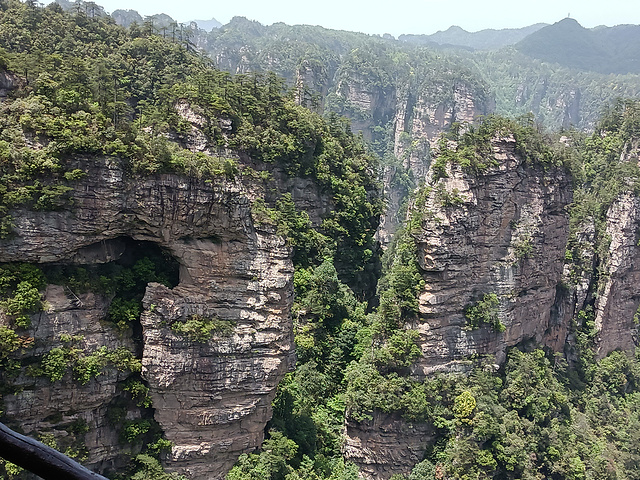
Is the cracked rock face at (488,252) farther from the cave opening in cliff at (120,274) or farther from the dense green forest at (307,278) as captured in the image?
the cave opening in cliff at (120,274)

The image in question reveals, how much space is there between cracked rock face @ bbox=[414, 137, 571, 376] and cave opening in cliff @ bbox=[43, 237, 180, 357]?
1154 centimetres

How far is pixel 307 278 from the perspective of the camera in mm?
26016

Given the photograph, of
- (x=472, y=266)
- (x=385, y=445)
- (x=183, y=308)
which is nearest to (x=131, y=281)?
(x=183, y=308)

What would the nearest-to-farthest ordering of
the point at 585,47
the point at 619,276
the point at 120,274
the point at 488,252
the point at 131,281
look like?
the point at 120,274, the point at 131,281, the point at 488,252, the point at 619,276, the point at 585,47

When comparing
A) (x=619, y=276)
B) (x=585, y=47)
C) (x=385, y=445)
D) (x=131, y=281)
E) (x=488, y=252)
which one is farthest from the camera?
(x=585, y=47)

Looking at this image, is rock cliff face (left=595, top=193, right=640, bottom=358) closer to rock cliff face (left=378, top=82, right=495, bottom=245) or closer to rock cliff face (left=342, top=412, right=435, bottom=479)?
rock cliff face (left=342, top=412, right=435, bottom=479)

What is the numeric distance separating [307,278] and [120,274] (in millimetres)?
10134

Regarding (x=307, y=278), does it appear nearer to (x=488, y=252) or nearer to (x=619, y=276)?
(x=488, y=252)

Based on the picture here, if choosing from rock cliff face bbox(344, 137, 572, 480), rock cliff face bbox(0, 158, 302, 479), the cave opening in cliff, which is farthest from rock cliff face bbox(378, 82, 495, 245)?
the cave opening in cliff

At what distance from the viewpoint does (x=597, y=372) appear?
32.9 metres

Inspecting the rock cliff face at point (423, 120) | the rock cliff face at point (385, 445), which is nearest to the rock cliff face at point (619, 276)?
the rock cliff face at point (385, 445)

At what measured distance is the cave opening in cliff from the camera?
54.8 feet

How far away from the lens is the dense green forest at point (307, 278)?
52.8ft

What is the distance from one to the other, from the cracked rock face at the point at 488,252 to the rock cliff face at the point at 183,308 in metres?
7.31
